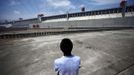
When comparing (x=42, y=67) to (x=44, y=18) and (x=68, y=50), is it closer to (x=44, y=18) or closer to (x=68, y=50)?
(x=68, y=50)

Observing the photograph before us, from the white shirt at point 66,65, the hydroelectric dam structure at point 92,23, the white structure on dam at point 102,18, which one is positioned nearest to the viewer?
the white shirt at point 66,65

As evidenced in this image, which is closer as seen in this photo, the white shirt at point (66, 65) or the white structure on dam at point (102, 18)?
the white shirt at point (66, 65)

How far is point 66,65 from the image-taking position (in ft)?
7.96

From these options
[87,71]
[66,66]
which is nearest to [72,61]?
[66,66]

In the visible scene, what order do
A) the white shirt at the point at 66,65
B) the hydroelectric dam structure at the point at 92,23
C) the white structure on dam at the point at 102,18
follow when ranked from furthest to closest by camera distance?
1. the white structure on dam at the point at 102,18
2. the hydroelectric dam structure at the point at 92,23
3. the white shirt at the point at 66,65

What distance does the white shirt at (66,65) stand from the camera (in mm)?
2420

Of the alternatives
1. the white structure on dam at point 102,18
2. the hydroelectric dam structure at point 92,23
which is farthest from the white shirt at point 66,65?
the white structure on dam at point 102,18

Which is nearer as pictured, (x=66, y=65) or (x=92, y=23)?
(x=66, y=65)

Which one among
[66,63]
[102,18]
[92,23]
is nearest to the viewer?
[66,63]

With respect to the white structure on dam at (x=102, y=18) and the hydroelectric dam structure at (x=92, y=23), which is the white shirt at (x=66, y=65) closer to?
the hydroelectric dam structure at (x=92, y=23)

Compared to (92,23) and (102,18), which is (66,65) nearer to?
(92,23)

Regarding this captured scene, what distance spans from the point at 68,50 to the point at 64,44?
14cm

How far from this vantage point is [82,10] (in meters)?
67.4

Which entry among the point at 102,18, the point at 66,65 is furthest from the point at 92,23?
the point at 66,65
